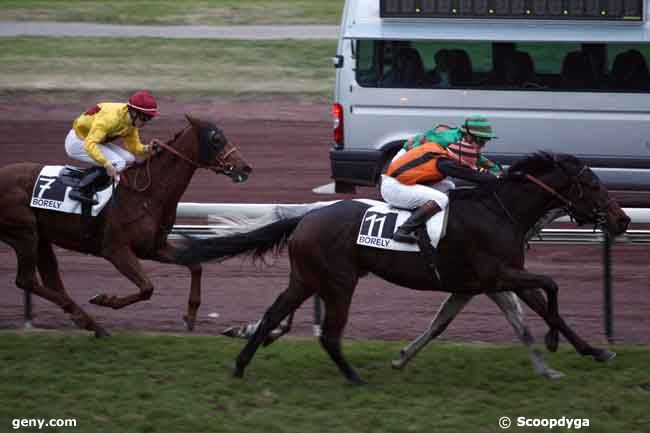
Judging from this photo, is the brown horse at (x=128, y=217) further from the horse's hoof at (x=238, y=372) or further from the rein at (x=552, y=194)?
the rein at (x=552, y=194)

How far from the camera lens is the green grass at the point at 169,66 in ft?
62.1

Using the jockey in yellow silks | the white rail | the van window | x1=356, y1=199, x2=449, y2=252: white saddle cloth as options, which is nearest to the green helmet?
the jockey in yellow silks

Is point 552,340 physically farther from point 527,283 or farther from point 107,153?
point 107,153

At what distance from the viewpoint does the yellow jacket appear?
8409mm

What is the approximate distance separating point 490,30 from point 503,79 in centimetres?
56

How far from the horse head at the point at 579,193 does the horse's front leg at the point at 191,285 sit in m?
2.48

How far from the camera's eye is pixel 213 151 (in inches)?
334

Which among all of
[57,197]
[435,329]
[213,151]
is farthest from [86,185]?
[435,329]

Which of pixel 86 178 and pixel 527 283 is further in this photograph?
pixel 86 178

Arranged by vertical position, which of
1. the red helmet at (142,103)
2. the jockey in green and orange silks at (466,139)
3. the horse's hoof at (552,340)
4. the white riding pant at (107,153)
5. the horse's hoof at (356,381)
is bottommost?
the horse's hoof at (356,381)

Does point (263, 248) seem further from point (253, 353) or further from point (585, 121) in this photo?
point (585, 121)

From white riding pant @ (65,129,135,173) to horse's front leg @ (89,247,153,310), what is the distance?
0.65 m

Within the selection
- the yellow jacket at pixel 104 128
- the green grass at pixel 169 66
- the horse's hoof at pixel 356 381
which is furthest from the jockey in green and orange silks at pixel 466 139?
the green grass at pixel 169 66

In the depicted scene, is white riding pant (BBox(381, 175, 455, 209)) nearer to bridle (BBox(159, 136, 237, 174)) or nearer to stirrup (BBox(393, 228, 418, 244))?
stirrup (BBox(393, 228, 418, 244))
